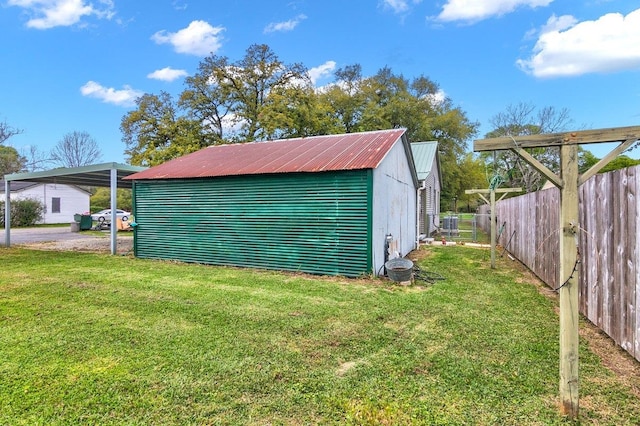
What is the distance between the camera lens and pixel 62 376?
3.01 metres

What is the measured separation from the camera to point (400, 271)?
666 centimetres

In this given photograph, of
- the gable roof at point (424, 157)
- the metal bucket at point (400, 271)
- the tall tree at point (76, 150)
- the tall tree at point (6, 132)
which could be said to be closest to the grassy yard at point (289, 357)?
the metal bucket at point (400, 271)

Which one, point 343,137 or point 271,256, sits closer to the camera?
point 271,256

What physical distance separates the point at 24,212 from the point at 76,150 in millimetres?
16629

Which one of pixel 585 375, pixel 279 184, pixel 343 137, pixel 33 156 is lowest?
pixel 585 375

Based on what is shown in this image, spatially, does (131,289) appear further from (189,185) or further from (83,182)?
(83,182)

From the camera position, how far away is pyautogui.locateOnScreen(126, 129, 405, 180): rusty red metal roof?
7660 millimetres

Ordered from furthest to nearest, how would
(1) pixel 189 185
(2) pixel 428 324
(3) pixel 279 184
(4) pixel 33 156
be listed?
(4) pixel 33 156 < (1) pixel 189 185 < (3) pixel 279 184 < (2) pixel 428 324

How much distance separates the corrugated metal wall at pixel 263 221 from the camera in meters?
7.25

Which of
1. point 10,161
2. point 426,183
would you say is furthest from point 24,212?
point 426,183

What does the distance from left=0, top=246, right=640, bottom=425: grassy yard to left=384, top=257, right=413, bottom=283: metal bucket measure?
0.36 m

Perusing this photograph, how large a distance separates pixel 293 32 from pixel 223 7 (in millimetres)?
3301

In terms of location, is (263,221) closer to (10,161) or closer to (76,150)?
(10,161)

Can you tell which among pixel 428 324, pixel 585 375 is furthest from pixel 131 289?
pixel 585 375
